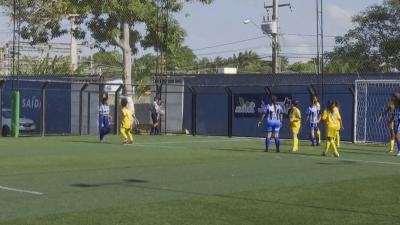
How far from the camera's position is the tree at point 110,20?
35.5 meters

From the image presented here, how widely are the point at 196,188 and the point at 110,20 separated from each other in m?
24.6

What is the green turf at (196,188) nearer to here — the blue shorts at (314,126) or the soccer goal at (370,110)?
the blue shorts at (314,126)

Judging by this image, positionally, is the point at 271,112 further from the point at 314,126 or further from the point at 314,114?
the point at 314,126

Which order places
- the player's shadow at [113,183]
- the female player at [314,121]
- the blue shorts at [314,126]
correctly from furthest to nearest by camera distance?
the blue shorts at [314,126] < the female player at [314,121] < the player's shadow at [113,183]

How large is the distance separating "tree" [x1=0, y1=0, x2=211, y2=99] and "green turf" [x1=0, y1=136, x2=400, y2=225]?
1518cm

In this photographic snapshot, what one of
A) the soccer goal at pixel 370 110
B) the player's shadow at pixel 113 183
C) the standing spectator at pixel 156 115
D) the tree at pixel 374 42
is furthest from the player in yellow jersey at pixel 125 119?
the tree at pixel 374 42

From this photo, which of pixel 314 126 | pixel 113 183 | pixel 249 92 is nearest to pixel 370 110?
pixel 314 126

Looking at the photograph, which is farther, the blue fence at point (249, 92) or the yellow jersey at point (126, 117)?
the blue fence at point (249, 92)

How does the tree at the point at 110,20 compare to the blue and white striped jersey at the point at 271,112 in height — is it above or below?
above

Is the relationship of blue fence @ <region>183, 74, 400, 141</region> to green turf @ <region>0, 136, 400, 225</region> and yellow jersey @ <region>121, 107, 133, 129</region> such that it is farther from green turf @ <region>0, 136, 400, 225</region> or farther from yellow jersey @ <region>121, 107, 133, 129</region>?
green turf @ <region>0, 136, 400, 225</region>

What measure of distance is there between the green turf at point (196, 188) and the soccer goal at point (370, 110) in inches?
336

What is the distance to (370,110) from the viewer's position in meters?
30.3

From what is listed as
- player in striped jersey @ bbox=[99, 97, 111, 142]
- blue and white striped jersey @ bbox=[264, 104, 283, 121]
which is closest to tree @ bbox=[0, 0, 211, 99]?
player in striped jersey @ bbox=[99, 97, 111, 142]

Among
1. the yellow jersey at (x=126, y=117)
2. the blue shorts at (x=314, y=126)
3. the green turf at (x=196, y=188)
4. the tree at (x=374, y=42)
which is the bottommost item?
the green turf at (x=196, y=188)
